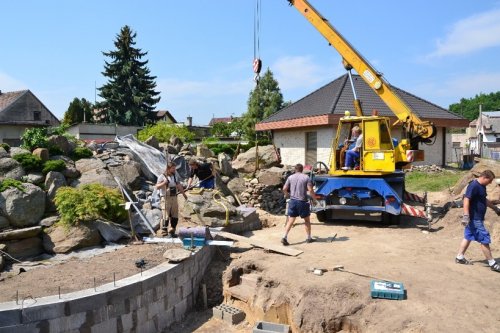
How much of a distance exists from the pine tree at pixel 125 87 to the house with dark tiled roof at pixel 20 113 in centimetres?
546

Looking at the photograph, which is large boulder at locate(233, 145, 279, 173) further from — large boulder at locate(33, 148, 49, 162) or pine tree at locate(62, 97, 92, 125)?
pine tree at locate(62, 97, 92, 125)

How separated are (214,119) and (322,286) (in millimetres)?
79649

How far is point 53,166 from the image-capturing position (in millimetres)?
10086

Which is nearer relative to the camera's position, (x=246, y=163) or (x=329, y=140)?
(x=246, y=163)

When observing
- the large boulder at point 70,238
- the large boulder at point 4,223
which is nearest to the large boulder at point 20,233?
the large boulder at point 70,238

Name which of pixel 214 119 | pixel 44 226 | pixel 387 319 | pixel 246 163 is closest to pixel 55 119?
pixel 246 163

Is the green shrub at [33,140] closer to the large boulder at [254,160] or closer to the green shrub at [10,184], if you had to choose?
the green shrub at [10,184]

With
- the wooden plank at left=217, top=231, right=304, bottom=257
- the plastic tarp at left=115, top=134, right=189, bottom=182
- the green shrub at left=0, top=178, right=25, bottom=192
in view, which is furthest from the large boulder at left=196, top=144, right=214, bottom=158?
the green shrub at left=0, top=178, right=25, bottom=192

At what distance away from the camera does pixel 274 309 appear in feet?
21.7

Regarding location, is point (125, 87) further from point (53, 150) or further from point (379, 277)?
point (379, 277)

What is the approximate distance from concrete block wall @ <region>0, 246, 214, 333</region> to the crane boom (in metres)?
6.72

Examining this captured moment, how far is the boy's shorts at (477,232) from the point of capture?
668 cm

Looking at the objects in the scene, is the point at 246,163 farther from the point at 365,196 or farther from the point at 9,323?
the point at 9,323

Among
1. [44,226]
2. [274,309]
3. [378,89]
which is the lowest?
[274,309]
